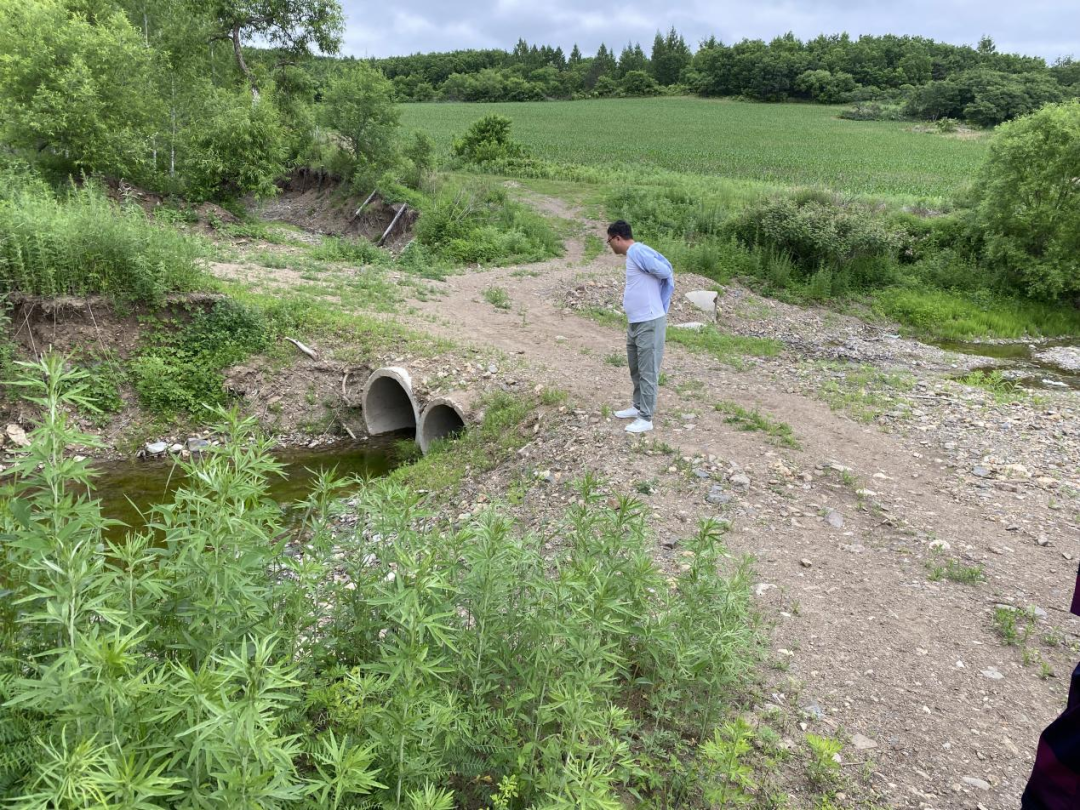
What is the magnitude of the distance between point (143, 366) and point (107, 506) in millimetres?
2878

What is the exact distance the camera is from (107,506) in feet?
27.8

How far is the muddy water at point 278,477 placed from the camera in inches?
341

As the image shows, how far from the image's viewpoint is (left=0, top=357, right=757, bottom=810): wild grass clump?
5.58ft

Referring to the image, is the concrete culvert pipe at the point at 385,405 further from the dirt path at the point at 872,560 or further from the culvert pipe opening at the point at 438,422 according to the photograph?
the dirt path at the point at 872,560

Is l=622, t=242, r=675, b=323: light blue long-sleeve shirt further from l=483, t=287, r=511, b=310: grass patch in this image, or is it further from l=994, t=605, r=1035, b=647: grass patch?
l=483, t=287, r=511, b=310: grass patch

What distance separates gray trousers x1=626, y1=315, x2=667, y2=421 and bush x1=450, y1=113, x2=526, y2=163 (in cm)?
2604

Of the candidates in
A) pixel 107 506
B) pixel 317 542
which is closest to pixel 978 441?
pixel 317 542

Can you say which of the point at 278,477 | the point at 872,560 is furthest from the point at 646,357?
the point at 278,477

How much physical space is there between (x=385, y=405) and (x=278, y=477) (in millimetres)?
2524

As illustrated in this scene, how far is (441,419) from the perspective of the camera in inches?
406

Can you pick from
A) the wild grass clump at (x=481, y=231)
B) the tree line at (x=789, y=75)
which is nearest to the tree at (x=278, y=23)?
the wild grass clump at (x=481, y=231)

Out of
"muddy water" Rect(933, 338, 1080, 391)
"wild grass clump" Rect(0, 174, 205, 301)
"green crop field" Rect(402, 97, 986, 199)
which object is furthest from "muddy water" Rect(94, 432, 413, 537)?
"green crop field" Rect(402, 97, 986, 199)

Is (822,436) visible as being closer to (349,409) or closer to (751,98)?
(349,409)

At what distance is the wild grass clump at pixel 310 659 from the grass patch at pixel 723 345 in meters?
9.33
